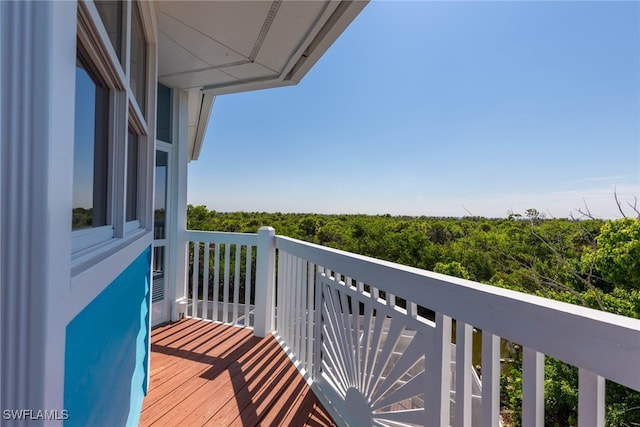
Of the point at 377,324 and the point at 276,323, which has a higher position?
the point at 377,324

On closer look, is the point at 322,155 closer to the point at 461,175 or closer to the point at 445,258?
the point at 461,175

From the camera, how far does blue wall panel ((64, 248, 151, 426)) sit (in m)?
0.74

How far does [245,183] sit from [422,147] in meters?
9.14

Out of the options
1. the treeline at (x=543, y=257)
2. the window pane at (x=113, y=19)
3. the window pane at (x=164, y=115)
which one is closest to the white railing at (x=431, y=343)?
the treeline at (x=543, y=257)

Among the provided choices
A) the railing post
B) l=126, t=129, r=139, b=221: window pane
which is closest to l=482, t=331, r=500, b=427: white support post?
l=126, t=129, r=139, b=221: window pane

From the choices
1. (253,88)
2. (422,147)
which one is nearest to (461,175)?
(422,147)

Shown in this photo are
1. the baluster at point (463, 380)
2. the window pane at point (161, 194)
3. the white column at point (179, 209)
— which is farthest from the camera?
the white column at point (179, 209)

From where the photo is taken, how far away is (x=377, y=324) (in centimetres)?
149

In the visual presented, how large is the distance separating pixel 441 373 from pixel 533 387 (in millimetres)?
350

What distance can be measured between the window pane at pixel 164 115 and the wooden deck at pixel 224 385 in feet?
7.10

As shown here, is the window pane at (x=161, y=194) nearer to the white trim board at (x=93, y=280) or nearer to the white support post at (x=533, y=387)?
the white trim board at (x=93, y=280)

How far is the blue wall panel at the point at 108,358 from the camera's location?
740 millimetres

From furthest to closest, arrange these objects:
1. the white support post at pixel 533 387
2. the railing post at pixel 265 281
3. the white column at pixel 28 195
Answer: the railing post at pixel 265 281 → the white support post at pixel 533 387 → the white column at pixel 28 195

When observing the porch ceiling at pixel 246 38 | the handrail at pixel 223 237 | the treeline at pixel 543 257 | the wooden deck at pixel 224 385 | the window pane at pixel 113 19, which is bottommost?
the wooden deck at pixel 224 385
